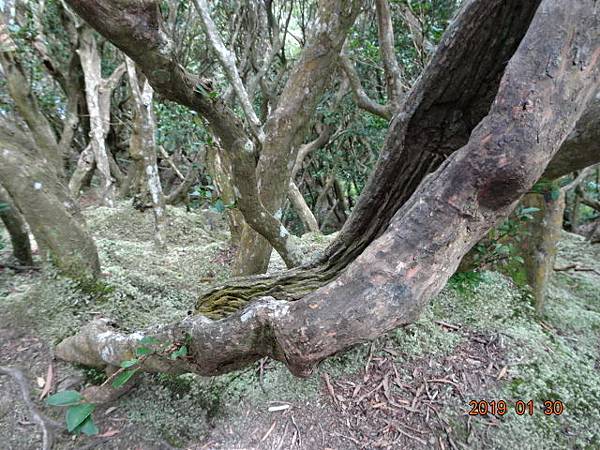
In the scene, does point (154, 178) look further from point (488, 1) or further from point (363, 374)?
point (488, 1)

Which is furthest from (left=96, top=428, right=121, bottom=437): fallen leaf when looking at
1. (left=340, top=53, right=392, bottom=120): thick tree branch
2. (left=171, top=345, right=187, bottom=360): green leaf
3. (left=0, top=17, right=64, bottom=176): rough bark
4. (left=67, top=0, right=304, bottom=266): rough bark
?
(left=340, top=53, right=392, bottom=120): thick tree branch

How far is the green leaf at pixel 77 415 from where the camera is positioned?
1348 mm

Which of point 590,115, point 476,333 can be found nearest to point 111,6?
point 590,115

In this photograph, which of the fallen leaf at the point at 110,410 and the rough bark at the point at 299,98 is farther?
the rough bark at the point at 299,98

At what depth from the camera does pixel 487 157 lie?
36.8 inches

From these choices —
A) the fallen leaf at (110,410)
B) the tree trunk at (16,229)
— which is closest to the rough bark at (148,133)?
the tree trunk at (16,229)

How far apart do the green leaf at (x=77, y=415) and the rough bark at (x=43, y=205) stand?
1.30 metres

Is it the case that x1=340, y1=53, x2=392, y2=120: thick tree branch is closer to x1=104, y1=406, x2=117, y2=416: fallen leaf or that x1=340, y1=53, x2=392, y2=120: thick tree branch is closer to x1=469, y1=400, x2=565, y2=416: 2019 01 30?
x1=469, y1=400, x2=565, y2=416: 2019 01 30

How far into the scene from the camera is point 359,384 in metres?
2.21

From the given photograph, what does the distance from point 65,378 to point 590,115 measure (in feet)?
9.97

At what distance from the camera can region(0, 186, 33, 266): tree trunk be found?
9.01 ft

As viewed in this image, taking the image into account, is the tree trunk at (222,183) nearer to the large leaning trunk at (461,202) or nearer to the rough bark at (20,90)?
the rough bark at (20,90)

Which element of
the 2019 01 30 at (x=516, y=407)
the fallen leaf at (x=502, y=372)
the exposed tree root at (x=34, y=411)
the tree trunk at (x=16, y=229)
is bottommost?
the 2019 01 30 at (x=516, y=407)

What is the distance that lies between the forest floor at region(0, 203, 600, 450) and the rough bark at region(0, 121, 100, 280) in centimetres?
16
